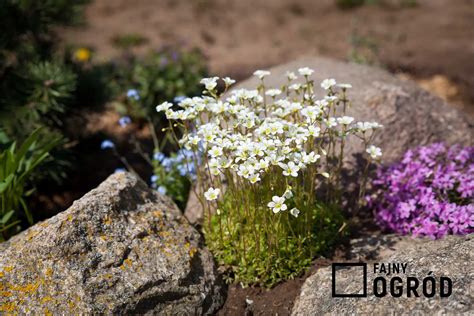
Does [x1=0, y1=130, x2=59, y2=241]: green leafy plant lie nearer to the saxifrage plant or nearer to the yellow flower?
the saxifrage plant

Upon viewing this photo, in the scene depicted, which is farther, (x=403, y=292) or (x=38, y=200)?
(x=38, y=200)

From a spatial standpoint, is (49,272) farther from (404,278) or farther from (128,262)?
(404,278)

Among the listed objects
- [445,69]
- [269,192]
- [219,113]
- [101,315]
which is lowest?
[445,69]

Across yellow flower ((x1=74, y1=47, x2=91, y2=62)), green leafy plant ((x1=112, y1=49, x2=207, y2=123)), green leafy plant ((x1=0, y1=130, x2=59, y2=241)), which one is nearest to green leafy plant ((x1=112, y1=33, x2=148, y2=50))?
yellow flower ((x1=74, y1=47, x2=91, y2=62))

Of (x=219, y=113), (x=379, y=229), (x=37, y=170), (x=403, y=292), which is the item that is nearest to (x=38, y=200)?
(x=37, y=170)

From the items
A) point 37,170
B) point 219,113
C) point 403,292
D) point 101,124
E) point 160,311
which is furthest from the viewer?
point 101,124

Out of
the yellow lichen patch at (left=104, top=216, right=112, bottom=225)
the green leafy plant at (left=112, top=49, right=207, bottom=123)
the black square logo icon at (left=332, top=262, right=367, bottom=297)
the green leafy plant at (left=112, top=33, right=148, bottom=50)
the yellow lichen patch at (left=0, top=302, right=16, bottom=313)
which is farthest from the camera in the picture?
the green leafy plant at (left=112, top=33, right=148, bottom=50)

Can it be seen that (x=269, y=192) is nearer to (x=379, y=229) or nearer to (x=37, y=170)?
(x=379, y=229)

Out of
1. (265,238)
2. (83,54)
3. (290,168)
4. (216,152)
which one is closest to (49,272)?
(216,152)
